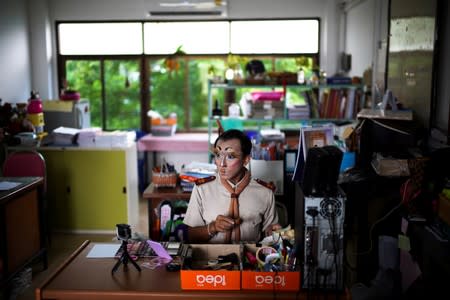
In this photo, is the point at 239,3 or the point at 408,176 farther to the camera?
the point at 239,3

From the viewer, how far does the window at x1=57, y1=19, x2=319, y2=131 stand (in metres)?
7.10

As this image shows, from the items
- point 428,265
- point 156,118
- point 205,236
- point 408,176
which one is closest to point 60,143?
point 156,118

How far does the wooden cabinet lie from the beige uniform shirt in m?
2.43

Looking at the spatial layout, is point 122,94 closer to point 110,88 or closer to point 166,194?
point 110,88

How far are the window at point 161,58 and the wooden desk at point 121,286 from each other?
495 cm

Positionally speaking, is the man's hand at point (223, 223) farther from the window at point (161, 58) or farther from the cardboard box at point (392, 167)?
the window at point (161, 58)

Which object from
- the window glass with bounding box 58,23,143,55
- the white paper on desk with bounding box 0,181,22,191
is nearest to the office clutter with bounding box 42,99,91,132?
the window glass with bounding box 58,23,143,55

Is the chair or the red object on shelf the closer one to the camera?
the chair

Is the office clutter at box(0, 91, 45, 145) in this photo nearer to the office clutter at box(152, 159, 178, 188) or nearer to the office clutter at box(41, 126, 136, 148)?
the office clutter at box(41, 126, 136, 148)

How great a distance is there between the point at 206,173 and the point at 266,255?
178 cm

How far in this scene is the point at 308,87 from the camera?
5.98 meters

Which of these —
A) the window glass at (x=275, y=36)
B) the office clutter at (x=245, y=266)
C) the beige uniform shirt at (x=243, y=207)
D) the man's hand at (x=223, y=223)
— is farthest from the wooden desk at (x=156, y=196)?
the window glass at (x=275, y=36)

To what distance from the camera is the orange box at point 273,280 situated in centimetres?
211

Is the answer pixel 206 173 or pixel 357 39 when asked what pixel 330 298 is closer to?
pixel 206 173
